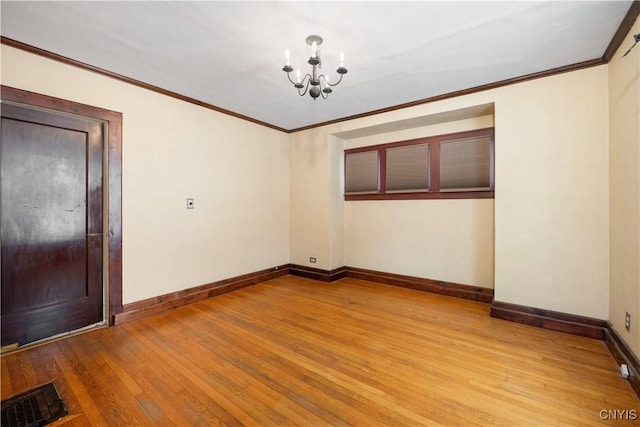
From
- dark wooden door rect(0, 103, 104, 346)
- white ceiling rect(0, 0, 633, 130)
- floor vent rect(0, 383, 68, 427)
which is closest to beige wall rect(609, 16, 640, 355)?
white ceiling rect(0, 0, 633, 130)

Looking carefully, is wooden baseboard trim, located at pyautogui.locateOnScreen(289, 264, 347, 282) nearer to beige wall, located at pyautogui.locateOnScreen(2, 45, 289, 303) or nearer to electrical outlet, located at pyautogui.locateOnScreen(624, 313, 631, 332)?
beige wall, located at pyautogui.locateOnScreen(2, 45, 289, 303)

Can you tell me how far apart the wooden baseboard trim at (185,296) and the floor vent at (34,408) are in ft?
3.48

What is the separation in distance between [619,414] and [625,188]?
165 centimetres

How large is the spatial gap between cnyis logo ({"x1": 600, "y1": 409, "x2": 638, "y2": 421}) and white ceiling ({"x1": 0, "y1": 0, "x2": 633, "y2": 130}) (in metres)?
2.70

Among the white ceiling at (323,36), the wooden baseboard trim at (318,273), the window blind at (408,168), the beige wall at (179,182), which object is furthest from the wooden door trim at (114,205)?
the window blind at (408,168)

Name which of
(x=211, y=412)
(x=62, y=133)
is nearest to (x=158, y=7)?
(x=62, y=133)

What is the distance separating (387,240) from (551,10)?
3.21 meters

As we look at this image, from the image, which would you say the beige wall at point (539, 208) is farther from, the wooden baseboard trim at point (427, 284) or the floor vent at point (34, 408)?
the floor vent at point (34, 408)

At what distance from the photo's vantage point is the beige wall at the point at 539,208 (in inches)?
104

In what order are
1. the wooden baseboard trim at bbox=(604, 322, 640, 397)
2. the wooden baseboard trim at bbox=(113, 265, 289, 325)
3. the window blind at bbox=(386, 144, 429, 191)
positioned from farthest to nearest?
the window blind at bbox=(386, 144, 429, 191) → the wooden baseboard trim at bbox=(113, 265, 289, 325) → the wooden baseboard trim at bbox=(604, 322, 640, 397)

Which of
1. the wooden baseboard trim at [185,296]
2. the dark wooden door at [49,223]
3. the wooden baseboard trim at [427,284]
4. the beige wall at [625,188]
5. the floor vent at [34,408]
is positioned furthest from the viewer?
the wooden baseboard trim at [427,284]

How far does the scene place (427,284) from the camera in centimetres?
407

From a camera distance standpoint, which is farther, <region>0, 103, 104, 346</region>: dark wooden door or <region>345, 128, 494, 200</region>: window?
<region>345, 128, 494, 200</region>: window

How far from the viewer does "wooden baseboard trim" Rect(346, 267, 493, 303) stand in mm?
3633
